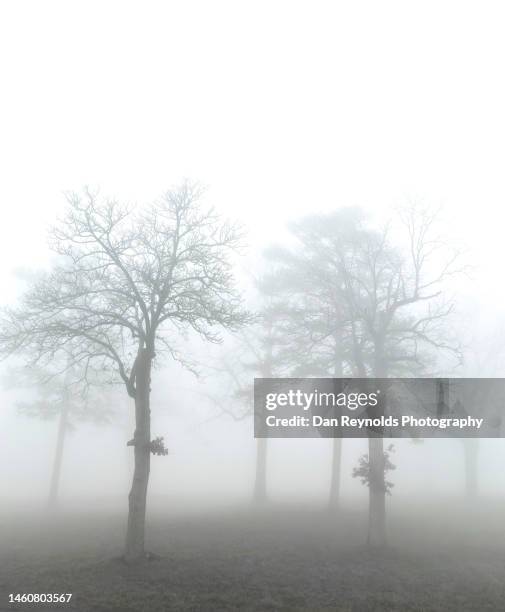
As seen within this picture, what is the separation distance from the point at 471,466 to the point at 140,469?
21544mm

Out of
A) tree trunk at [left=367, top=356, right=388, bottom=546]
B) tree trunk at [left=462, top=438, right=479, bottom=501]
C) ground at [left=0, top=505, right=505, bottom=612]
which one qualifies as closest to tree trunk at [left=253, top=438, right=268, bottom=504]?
ground at [left=0, top=505, right=505, bottom=612]

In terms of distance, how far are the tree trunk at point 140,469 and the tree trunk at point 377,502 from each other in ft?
22.6

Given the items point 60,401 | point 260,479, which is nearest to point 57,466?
point 60,401

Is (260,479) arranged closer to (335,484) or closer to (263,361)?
(335,484)

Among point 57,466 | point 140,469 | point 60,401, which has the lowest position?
point 57,466

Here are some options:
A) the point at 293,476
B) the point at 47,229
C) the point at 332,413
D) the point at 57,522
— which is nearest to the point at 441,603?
the point at 332,413

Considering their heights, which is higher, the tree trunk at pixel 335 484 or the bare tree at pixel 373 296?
the bare tree at pixel 373 296

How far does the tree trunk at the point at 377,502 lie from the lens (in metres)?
13.6

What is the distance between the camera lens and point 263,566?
11.6 metres

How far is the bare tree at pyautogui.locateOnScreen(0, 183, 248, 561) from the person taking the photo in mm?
12531

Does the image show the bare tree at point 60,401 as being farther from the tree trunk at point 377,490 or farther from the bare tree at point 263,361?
the tree trunk at point 377,490

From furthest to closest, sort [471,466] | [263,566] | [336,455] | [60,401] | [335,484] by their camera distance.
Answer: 1. [471,466]
2. [60,401]
3. [336,455]
4. [335,484]
5. [263,566]

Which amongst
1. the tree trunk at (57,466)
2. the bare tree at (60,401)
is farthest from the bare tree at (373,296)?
the tree trunk at (57,466)

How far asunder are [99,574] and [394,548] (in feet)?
28.0
